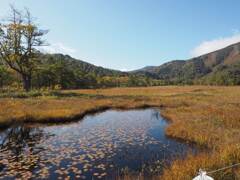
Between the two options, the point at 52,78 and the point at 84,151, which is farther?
the point at 52,78

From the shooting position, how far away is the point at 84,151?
43.5 ft

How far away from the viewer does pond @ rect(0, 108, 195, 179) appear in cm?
1038

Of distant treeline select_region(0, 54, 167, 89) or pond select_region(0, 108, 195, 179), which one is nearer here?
pond select_region(0, 108, 195, 179)

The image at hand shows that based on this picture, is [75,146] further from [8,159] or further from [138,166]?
[138,166]

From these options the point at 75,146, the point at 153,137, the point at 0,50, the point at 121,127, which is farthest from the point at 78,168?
the point at 0,50

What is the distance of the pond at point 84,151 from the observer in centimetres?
1038

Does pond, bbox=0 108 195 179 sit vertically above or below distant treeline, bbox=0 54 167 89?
below

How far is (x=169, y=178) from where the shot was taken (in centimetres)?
797

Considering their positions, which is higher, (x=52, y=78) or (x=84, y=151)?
(x=52, y=78)

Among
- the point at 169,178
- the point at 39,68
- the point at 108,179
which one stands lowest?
the point at 108,179

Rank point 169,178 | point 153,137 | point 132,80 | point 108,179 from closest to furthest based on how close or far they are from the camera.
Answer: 1. point 169,178
2. point 108,179
3. point 153,137
4. point 132,80

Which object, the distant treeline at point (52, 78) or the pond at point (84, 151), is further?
the distant treeline at point (52, 78)

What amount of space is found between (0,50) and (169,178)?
44.5 m

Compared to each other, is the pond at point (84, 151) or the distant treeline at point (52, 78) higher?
the distant treeline at point (52, 78)
